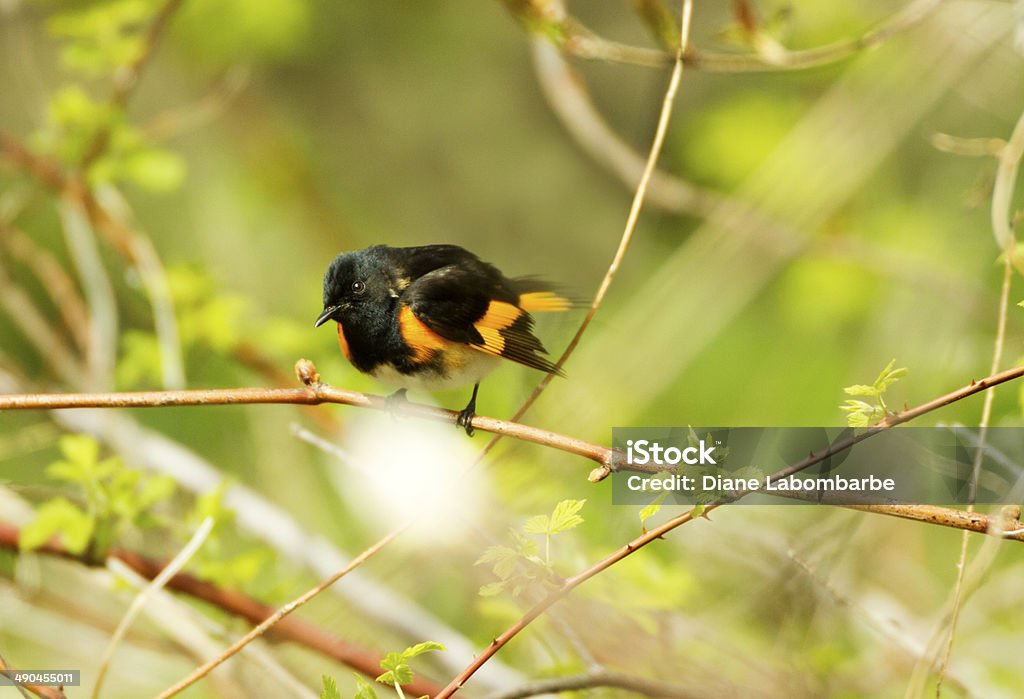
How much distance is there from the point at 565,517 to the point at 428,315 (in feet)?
2.73

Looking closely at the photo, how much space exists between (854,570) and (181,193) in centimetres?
356

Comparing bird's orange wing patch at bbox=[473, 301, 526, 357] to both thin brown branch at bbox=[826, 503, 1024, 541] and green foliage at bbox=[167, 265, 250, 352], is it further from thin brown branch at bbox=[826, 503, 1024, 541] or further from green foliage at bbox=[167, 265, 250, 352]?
green foliage at bbox=[167, 265, 250, 352]

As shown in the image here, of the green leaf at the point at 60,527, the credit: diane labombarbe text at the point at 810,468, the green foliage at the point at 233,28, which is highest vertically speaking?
the green foliage at the point at 233,28

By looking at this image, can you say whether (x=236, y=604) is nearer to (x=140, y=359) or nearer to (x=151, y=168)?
(x=140, y=359)

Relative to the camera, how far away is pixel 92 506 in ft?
5.50

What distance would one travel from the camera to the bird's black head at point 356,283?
168 cm

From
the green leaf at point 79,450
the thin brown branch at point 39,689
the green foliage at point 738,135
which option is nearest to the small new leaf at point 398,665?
the thin brown branch at point 39,689

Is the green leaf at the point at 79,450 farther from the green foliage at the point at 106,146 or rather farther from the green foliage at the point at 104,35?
the green foliage at the point at 104,35

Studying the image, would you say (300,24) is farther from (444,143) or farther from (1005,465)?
(1005,465)

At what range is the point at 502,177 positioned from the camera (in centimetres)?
527

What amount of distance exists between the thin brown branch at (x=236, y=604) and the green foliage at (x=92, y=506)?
0.16ft

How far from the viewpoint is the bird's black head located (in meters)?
1.68

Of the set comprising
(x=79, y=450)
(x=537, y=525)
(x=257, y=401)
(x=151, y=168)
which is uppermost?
(x=151, y=168)

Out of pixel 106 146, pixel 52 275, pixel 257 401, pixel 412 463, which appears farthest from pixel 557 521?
pixel 52 275
